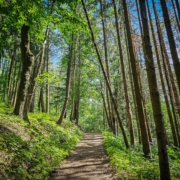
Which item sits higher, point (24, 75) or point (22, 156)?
point (24, 75)

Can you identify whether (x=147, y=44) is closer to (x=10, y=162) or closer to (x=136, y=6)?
(x=10, y=162)

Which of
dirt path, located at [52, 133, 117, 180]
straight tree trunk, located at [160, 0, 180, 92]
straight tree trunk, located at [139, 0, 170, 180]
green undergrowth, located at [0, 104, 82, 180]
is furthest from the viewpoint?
straight tree trunk, located at [160, 0, 180, 92]

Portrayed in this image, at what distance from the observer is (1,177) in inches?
137

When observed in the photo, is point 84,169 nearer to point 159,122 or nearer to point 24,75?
point 159,122

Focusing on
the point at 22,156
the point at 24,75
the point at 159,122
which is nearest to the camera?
the point at 159,122

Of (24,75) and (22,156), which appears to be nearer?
(22,156)

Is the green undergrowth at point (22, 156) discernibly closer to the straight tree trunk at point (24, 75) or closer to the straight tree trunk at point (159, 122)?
the straight tree trunk at point (24, 75)

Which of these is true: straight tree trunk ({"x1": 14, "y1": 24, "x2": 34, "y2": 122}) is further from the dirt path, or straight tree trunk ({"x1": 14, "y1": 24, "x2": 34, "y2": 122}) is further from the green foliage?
the dirt path

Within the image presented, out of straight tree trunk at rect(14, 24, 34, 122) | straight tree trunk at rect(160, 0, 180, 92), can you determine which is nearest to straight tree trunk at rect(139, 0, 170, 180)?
→ straight tree trunk at rect(160, 0, 180, 92)

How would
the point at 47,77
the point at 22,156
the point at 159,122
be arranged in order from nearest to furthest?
1. the point at 159,122
2. the point at 22,156
3. the point at 47,77

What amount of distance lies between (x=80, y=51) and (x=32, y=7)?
13.4m

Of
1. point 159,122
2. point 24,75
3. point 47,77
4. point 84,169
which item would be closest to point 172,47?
point 159,122

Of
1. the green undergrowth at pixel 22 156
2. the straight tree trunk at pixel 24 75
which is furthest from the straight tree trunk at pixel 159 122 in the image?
the straight tree trunk at pixel 24 75

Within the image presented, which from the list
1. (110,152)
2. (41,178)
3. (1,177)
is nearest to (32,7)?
(1,177)
